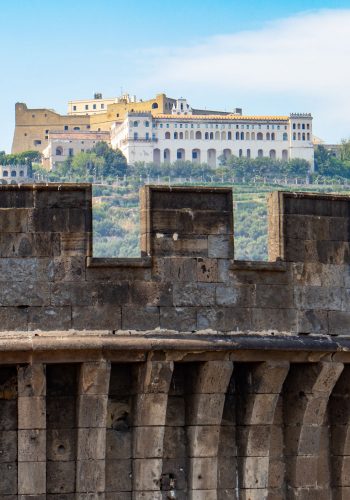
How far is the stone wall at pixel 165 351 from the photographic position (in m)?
17.1

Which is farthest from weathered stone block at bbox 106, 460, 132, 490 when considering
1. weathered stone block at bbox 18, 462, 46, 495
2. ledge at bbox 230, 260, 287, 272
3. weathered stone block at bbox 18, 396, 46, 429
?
ledge at bbox 230, 260, 287, 272

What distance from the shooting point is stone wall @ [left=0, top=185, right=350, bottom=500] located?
1708cm

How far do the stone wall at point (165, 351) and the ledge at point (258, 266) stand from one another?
0.07ft

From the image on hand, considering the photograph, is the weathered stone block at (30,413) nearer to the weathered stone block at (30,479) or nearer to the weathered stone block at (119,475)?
the weathered stone block at (30,479)

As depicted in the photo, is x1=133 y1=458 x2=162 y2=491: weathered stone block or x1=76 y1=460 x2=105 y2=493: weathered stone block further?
x1=133 y1=458 x2=162 y2=491: weathered stone block

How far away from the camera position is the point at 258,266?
1795 centimetres

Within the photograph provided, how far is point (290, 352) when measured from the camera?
58.5ft

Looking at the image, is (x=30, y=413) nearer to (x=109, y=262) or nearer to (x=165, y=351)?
(x=165, y=351)

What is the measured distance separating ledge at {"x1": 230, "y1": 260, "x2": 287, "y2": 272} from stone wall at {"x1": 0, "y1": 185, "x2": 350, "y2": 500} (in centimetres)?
2

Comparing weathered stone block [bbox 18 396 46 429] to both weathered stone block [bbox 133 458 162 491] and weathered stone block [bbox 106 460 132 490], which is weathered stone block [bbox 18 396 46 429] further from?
weathered stone block [bbox 133 458 162 491]

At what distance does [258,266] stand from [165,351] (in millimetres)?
1419

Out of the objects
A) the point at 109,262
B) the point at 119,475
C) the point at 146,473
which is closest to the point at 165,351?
the point at 109,262

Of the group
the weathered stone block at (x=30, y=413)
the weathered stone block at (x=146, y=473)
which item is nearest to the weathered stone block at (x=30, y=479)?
A: the weathered stone block at (x=30, y=413)

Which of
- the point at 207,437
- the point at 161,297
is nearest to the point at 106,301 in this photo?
the point at 161,297
